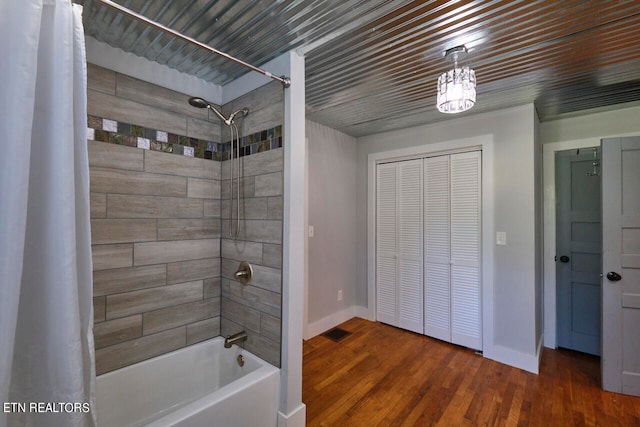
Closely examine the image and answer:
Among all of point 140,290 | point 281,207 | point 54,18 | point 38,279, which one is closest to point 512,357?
point 281,207

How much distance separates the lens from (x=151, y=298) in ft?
5.77

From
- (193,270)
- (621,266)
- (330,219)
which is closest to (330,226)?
(330,219)

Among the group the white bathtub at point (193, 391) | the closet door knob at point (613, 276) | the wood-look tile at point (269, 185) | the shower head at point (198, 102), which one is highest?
the shower head at point (198, 102)

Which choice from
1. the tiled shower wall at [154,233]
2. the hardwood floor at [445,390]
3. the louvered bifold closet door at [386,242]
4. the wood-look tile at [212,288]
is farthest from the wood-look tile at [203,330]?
the louvered bifold closet door at [386,242]

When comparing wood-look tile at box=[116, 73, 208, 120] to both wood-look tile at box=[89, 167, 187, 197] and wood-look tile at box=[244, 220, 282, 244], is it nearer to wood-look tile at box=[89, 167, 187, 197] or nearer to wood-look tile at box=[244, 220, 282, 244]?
wood-look tile at box=[89, 167, 187, 197]

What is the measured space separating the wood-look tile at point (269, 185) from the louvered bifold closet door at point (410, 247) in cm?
194

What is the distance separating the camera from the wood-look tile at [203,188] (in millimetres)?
1931

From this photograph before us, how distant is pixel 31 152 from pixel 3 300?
1.40 ft

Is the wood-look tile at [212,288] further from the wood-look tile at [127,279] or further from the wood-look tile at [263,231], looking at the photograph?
the wood-look tile at [263,231]

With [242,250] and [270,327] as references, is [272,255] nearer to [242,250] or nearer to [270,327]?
[242,250]

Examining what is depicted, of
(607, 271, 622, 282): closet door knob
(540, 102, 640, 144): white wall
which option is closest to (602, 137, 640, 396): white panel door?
(607, 271, 622, 282): closet door knob

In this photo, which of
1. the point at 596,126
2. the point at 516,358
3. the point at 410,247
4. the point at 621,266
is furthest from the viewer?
the point at 410,247

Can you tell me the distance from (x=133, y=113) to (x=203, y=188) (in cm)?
60

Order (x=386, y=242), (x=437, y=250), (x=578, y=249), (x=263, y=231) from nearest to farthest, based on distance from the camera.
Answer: (x=263, y=231)
(x=578, y=249)
(x=437, y=250)
(x=386, y=242)
